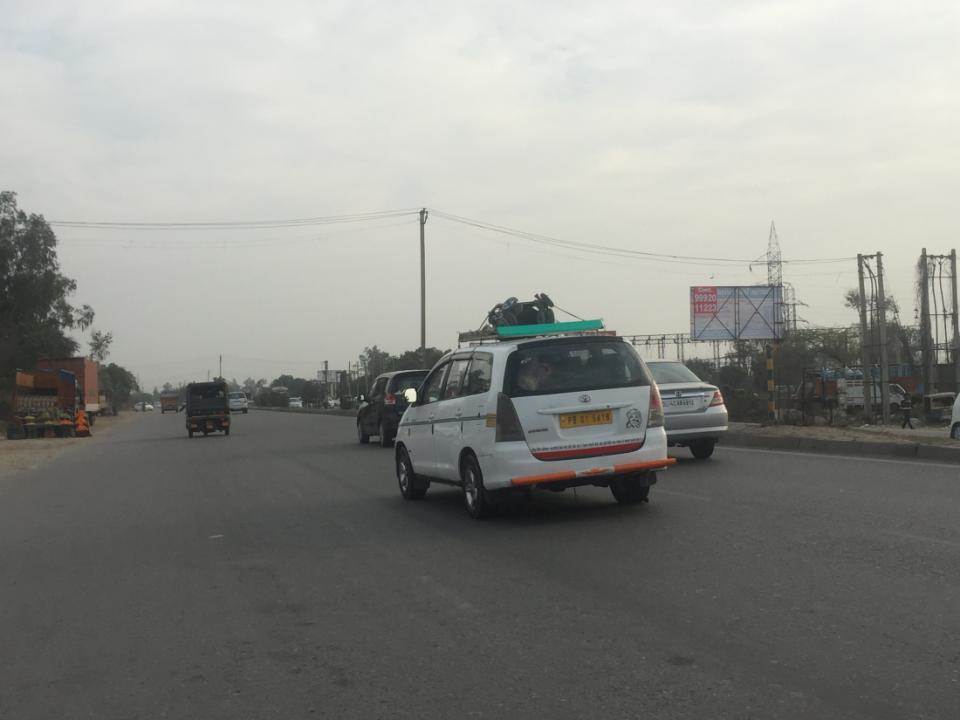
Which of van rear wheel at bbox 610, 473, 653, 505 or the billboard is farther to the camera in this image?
the billboard

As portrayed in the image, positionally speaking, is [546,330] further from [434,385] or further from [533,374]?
[434,385]

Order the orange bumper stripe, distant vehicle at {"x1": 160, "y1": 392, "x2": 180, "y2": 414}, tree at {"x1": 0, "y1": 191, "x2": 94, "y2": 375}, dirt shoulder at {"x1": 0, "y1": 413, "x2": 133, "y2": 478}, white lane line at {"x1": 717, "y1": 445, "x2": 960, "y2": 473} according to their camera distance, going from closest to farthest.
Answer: the orange bumper stripe, white lane line at {"x1": 717, "y1": 445, "x2": 960, "y2": 473}, dirt shoulder at {"x1": 0, "y1": 413, "x2": 133, "y2": 478}, tree at {"x1": 0, "y1": 191, "x2": 94, "y2": 375}, distant vehicle at {"x1": 160, "y1": 392, "x2": 180, "y2": 414}

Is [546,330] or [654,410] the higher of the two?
[546,330]

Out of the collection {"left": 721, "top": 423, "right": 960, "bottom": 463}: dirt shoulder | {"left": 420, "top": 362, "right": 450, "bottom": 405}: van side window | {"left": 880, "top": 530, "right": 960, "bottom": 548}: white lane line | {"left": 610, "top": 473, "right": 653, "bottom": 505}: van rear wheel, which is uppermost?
{"left": 420, "top": 362, "right": 450, "bottom": 405}: van side window

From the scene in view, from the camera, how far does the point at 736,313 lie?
64.4 meters

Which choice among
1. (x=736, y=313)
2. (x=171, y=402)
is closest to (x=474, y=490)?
(x=736, y=313)

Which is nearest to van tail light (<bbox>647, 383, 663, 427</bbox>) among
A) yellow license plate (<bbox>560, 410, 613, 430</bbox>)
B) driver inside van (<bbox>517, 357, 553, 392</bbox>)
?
yellow license plate (<bbox>560, 410, 613, 430</bbox>)

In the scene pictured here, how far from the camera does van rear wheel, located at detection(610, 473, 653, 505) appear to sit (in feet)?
34.8

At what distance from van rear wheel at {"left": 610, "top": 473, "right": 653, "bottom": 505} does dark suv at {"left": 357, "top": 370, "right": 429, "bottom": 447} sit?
481 inches

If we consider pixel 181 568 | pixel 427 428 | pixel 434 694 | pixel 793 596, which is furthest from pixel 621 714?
pixel 427 428

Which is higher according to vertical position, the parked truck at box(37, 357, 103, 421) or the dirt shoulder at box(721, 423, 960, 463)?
the parked truck at box(37, 357, 103, 421)

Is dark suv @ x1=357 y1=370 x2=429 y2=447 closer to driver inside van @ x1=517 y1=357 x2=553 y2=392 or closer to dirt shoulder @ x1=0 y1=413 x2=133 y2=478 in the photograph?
dirt shoulder @ x1=0 y1=413 x2=133 y2=478

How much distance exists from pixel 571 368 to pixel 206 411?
29172 mm

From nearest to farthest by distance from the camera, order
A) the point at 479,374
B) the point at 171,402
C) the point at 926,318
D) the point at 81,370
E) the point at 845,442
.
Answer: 1. the point at 479,374
2. the point at 845,442
3. the point at 926,318
4. the point at 81,370
5. the point at 171,402
